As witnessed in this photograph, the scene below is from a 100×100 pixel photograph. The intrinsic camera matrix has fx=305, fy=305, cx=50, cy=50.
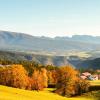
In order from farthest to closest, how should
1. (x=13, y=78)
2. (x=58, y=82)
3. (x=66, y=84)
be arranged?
1. (x=58, y=82)
2. (x=13, y=78)
3. (x=66, y=84)

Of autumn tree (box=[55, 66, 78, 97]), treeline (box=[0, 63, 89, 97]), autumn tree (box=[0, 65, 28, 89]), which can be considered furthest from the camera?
autumn tree (box=[0, 65, 28, 89])

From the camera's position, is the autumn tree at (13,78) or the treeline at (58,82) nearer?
the treeline at (58,82)

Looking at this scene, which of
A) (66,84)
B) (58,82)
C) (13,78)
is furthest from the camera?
(58,82)

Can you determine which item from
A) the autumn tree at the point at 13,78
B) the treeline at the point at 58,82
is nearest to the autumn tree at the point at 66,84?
the treeline at the point at 58,82

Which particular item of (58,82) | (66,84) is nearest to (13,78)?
(58,82)

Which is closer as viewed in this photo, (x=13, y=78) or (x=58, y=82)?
(x=13, y=78)

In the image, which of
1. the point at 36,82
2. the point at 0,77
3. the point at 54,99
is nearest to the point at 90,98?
the point at 54,99

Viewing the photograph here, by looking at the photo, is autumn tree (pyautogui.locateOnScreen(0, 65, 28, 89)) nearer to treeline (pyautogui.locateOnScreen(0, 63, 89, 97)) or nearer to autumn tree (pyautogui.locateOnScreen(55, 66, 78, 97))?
treeline (pyautogui.locateOnScreen(0, 63, 89, 97))

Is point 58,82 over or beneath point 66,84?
over

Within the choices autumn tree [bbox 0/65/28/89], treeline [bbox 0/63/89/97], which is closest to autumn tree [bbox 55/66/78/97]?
treeline [bbox 0/63/89/97]

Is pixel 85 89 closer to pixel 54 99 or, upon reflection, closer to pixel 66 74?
pixel 66 74

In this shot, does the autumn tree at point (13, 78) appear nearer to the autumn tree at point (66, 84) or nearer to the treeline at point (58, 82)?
the treeline at point (58, 82)

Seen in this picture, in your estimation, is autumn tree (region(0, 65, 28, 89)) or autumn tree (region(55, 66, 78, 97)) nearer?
autumn tree (region(55, 66, 78, 97))

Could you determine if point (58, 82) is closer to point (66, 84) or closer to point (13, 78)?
point (66, 84)
